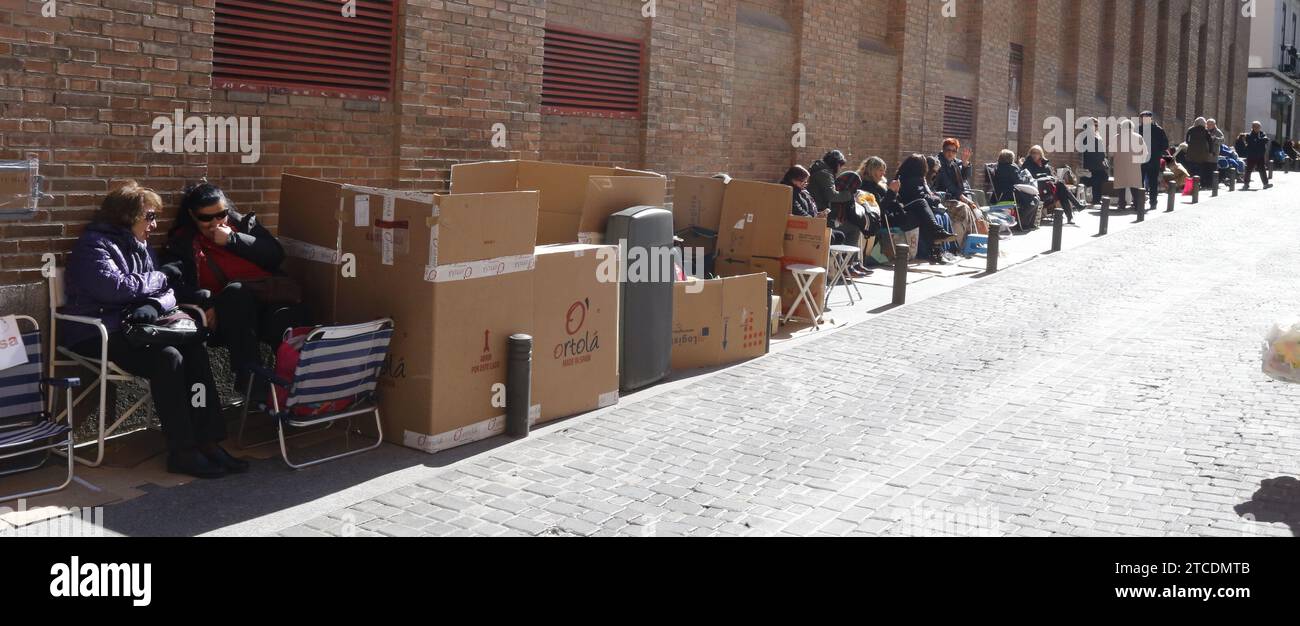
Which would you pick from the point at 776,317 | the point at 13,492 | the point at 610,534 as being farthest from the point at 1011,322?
the point at 13,492

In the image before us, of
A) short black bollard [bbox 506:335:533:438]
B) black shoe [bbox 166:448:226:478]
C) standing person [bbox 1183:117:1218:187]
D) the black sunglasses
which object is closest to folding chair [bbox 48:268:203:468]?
black shoe [bbox 166:448:226:478]

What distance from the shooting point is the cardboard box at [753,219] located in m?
11.4

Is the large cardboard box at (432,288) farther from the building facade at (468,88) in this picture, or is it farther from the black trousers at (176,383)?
the building facade at (468,88)

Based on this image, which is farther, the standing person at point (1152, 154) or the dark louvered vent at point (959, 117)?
the standing person at point (1152, 154)

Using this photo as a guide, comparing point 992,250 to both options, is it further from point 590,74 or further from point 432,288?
point 432,288

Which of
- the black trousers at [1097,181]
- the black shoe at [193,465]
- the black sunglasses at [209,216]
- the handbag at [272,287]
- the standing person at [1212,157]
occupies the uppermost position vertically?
the standing person at [1212,157]

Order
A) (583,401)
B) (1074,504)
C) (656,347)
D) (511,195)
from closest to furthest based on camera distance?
(1074,504) < (511,195) < (583,401) < (656,347)

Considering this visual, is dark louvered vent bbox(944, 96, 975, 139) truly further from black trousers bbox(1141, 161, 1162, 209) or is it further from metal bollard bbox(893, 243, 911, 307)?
metal bollard bbox(893, 243, 911, 307)

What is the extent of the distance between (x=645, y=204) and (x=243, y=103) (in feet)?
9.48

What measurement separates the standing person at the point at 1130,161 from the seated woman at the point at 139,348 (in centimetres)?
2068

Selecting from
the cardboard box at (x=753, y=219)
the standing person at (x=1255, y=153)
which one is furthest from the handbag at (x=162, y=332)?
the standing person at (x=1255, y=153)

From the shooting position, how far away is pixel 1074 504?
20.9ft

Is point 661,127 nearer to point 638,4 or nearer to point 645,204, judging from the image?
point 638,4

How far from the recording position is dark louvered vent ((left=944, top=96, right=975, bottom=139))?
2166cm
